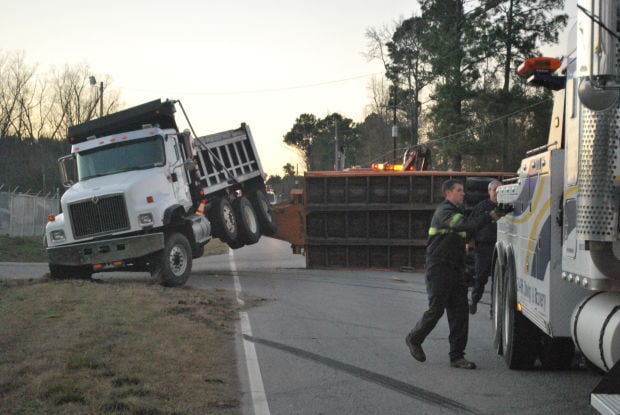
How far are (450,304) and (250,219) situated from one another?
12384mm

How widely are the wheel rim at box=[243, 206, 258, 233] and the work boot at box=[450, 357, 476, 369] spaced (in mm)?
12056

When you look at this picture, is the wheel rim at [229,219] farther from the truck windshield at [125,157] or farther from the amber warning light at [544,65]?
the amber warning light at [544,65]

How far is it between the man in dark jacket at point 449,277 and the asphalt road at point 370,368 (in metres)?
0.24

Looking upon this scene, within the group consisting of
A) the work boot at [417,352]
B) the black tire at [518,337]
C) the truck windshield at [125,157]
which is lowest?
the work boot at [417,352]

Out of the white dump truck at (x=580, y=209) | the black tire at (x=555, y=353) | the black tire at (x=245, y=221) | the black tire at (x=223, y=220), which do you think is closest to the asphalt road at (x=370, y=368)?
the black tire at (x=555, y=353)

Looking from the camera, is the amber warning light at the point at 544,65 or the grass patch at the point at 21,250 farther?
the grass patch at the point at 21,250

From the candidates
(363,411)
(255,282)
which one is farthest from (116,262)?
(363,411)

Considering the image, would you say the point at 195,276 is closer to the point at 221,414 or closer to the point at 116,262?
the point at 116,262

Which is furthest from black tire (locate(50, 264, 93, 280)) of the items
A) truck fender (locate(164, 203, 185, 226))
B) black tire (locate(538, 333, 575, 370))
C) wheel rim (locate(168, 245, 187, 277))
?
black tire (locate(538, 333, 575, 370))

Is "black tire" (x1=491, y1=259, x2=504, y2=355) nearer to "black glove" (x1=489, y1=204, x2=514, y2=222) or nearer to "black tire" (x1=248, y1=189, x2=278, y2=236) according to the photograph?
"black glove" (x1=489, y1=204, x2=514, y2=222)

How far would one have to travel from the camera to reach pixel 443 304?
8508mm

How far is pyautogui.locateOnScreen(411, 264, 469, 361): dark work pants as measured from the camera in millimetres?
8461

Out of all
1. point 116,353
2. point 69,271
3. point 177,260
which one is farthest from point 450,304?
point 69,271

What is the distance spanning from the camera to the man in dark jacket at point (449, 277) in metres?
8.45
